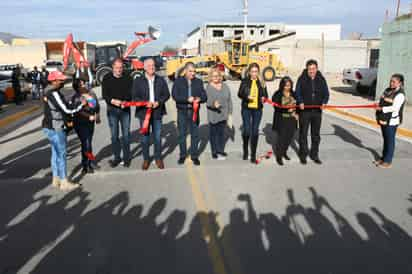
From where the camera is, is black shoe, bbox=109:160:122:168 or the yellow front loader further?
the yellow front loader

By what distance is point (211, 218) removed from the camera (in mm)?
4430

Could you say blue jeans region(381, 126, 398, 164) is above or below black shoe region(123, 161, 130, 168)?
above

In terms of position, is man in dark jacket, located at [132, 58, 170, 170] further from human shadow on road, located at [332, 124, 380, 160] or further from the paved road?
human shadow on road, located at [332, 124, 380, 160]

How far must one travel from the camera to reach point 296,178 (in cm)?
589

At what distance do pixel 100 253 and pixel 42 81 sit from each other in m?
15.2

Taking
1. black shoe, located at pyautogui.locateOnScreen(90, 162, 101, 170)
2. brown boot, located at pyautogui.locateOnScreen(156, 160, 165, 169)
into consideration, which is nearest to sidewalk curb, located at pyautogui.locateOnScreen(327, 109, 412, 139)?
brown boot, located at pyautogui.locateOnScreen(156, 160, 165, 169)

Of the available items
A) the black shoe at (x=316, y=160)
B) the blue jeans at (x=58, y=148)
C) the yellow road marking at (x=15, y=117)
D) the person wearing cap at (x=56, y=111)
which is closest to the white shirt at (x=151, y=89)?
the person wearing cap at (x=56, y=111)

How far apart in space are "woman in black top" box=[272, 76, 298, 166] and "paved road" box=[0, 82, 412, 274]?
400 millimetres

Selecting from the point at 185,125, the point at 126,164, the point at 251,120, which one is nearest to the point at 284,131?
the point at 251,120

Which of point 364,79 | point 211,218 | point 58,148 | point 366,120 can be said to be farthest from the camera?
point 364,79

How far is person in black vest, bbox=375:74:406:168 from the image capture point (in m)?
6.08

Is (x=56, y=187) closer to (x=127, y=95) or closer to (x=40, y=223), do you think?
(x=40, y=223)

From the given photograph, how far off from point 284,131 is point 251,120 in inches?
24.8

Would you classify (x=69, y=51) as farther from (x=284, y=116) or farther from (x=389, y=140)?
(x=389, y=140)
